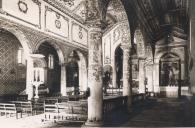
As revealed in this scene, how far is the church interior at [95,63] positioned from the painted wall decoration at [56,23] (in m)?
0.07

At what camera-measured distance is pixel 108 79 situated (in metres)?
24.4

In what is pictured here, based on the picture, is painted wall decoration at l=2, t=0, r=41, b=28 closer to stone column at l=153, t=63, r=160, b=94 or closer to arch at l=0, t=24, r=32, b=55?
arch at l=0, t=24, r=32, b=55

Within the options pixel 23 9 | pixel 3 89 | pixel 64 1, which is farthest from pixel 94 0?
pixel 3 89

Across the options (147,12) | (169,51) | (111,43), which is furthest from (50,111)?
(111,43)

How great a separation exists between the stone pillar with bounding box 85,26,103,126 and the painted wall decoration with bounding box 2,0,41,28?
6.38m

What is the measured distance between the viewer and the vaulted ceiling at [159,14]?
40.3 feet

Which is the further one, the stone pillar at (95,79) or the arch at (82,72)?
the arch at (82,72)

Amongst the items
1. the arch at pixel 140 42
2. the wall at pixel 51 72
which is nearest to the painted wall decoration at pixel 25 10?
the arch at pixel 140 42

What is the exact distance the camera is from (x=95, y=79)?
736 centimetres

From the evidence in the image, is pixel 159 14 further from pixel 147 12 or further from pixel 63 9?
pixel 63 9

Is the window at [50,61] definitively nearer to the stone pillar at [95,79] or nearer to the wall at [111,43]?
the wall at [111,43]

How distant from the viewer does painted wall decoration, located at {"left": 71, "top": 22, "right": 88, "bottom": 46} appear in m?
20.0

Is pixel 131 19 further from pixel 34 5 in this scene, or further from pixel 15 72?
pixel 15 72

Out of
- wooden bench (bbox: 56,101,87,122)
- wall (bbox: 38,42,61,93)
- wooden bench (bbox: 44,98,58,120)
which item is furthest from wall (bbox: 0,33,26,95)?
wooden bench (bbox: 56,101,87,122)
